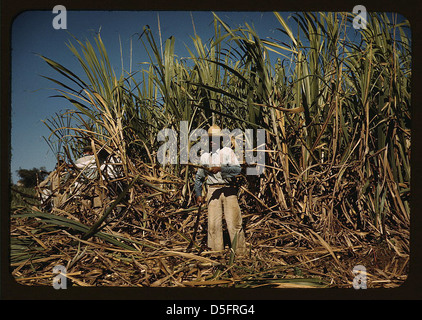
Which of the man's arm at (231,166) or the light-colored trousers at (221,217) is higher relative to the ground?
the man's arm at (231,166)

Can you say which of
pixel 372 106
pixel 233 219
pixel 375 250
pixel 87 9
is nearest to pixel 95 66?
pixel 87 9

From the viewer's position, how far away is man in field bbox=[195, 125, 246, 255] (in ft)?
3.42

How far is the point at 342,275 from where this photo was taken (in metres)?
0.94

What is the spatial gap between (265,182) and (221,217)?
0.25 m

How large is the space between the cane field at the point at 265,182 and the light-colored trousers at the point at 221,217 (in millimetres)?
41

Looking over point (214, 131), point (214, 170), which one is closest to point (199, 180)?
point (214, 170)

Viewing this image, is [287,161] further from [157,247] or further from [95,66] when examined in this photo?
[95,66]

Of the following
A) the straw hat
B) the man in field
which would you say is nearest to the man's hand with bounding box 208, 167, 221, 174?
the man in field

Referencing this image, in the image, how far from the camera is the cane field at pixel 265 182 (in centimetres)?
97

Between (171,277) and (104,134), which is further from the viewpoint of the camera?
(104,134)

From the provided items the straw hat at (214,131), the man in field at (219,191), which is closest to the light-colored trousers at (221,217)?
the man in field at (219,191)

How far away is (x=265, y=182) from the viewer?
1.13 m

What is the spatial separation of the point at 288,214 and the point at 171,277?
55cm

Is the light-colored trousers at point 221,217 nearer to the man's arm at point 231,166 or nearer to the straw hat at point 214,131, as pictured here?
the man's arm at point 231,166
